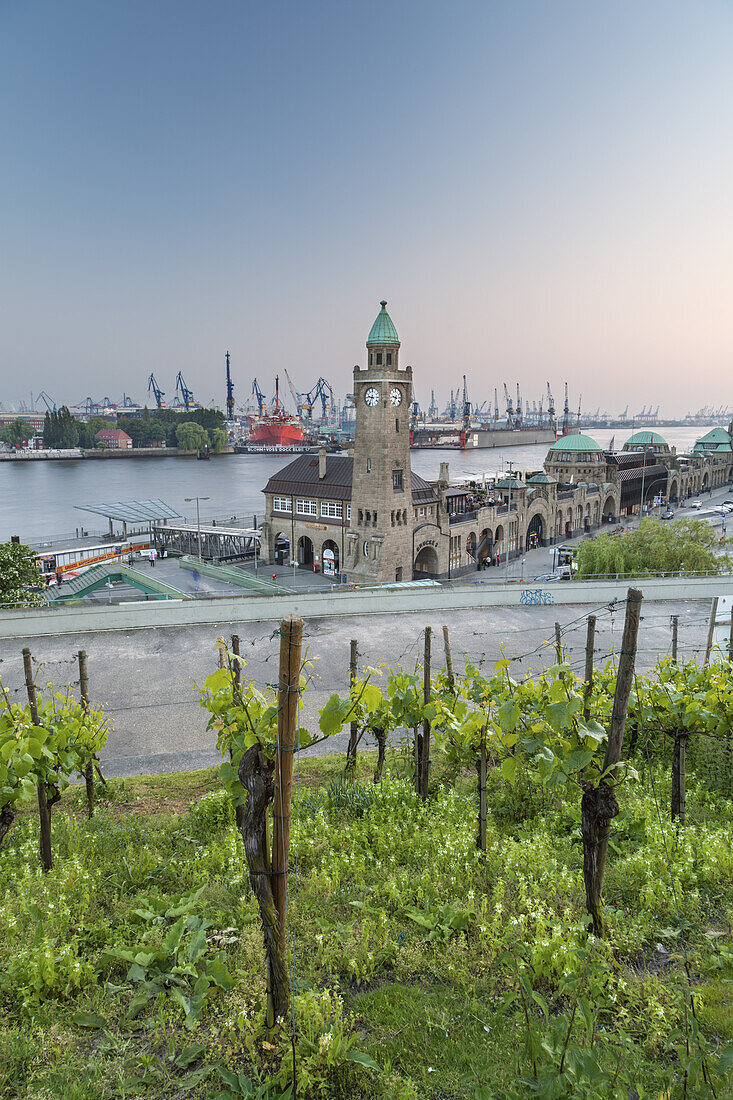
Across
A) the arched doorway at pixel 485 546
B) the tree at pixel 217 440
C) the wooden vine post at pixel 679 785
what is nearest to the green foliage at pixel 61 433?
the tree at pixel 217 440

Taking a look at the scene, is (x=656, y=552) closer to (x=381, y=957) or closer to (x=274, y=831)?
(x=381, y=957)

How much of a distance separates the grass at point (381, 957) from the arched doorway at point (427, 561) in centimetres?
3497

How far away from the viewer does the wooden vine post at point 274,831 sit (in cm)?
390

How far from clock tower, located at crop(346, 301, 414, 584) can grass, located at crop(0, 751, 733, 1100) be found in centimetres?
3001

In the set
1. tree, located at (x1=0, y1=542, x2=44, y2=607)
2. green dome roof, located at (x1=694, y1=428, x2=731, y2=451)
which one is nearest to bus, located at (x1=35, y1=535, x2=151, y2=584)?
tree, located at (x1=0, y1=542, x2=44, y2=607)

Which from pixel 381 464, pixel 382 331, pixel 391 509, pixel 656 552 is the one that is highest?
pixel 382 331

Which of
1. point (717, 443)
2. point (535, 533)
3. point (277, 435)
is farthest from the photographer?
point (277, 435)

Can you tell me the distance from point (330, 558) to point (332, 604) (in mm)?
20653

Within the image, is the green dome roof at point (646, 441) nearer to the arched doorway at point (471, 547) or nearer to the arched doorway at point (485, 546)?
the arched doorway at point (485, 546)

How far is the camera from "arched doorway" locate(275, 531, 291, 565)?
46.1 meters

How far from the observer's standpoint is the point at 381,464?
3694cm

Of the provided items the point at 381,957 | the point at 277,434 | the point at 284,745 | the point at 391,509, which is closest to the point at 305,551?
the point at 391,509

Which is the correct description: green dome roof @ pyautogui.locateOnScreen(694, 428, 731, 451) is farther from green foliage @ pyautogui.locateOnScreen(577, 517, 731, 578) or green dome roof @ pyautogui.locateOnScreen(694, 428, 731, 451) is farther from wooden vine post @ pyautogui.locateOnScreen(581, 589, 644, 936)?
wooden vine post @ pyautogui.locateOnScreen(581, 589, 644, 936)

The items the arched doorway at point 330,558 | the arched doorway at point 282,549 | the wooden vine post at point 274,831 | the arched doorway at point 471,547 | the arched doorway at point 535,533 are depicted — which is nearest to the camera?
the wooden vine post at point 274,831
